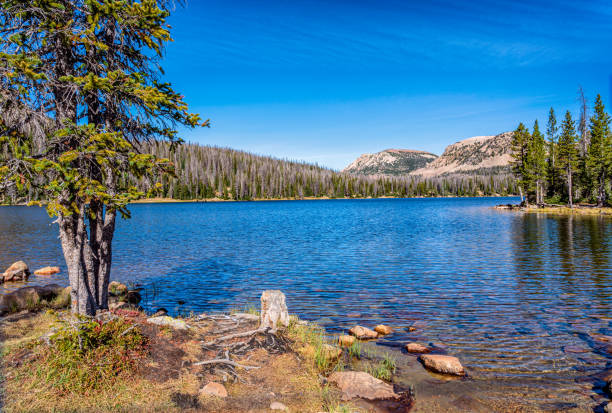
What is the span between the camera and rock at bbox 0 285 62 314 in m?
13.7

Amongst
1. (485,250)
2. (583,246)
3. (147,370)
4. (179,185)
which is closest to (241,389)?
(147,370)

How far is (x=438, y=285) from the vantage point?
785 inches

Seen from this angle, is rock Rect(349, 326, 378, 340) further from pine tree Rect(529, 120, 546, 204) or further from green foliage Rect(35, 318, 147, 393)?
pine tree Rect(529, 120, 546, 204)

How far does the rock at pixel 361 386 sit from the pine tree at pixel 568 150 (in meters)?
78.8

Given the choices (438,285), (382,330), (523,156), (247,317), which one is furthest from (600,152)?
(247,317)

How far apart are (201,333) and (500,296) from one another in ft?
47.7

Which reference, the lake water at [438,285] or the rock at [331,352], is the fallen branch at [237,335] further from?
the lake water at [438,285]

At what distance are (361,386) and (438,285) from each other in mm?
12932

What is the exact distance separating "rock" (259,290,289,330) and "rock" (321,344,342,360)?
63.1 inches

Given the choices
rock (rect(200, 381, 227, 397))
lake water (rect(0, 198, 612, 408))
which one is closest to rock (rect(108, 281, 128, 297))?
lake water (rect(0, 198, 612, 408))

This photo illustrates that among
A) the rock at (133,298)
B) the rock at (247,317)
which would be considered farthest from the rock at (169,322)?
the rock at (133,298)

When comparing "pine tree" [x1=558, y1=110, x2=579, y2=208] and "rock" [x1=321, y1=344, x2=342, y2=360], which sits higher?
"pine tree" [x1=558, y1=110, x2=579, y2=208]

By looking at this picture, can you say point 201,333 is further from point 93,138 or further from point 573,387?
point 573,387

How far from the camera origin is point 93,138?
8406 millimetres
